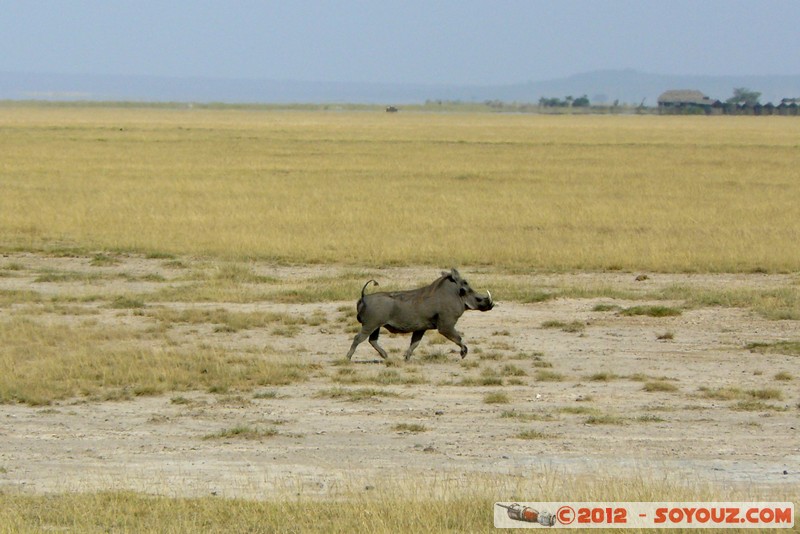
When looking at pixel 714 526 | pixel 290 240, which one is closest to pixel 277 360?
pixel 714 526

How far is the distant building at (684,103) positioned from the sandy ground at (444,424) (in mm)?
146264

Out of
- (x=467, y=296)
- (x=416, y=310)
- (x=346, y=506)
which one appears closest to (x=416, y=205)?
(x=467, y=296)

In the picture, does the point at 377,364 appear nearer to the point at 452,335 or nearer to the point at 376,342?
the point at 376,342

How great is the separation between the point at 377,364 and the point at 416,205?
16552 millimetres

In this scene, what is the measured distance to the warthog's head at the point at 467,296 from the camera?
1144 cm

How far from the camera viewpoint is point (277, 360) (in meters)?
11.5

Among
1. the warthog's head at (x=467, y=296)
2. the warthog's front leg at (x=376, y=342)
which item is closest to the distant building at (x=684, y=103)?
the warthog's head at (x=467, y=296)

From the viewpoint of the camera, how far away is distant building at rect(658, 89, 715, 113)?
512ft

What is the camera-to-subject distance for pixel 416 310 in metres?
11.2

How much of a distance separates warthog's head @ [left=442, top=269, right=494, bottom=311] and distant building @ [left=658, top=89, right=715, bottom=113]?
147m

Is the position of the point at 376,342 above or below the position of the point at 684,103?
above

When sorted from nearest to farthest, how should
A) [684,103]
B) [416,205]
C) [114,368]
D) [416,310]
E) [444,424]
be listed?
[444,424] < [114,368] < [416,310] < [416,205] < [684,103]

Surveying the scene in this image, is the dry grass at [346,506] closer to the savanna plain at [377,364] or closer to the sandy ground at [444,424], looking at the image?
the savanna plain at [377,364]

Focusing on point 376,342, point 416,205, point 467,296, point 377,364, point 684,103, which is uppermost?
point 467,296
